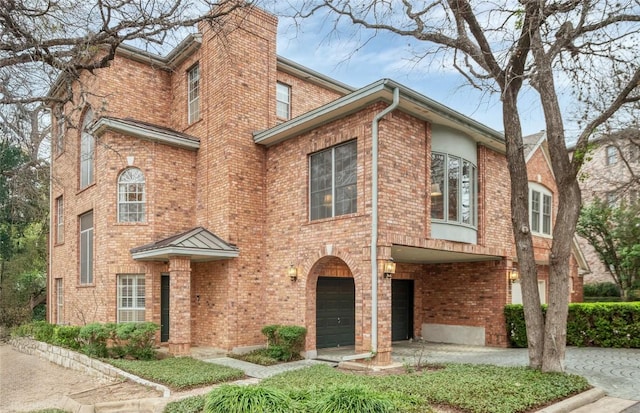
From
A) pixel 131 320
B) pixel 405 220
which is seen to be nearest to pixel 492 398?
pixel 405 220

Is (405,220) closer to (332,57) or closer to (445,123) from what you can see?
(445,123)

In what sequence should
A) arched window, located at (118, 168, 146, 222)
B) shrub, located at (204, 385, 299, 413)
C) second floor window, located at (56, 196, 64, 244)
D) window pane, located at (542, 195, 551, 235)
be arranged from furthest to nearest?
second floor window, located at (56, 196, 64, 244) → window pane, located at (542, 195, 551, 235) → arched window, located at (118, 168, 146, 222) → shrub, located at (204, 385, 299, 413)

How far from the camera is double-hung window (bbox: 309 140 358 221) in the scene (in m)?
11.0

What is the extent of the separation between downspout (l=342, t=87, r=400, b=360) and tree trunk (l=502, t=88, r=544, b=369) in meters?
2.31

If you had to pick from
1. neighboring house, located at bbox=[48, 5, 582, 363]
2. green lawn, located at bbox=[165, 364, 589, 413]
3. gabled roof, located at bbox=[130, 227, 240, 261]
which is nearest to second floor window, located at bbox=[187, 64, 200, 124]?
neighboring house, located at bbox=[48, 5, 582, 363]

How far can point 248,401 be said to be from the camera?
19.5 ft

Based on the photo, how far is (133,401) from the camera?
303 inches

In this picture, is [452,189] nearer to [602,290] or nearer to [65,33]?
[65,33]

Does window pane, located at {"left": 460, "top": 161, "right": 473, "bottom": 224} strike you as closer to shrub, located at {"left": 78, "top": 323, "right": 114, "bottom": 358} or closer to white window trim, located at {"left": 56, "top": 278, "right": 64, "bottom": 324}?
shrub, located at {"left": 78, "top": 323, "right": 114, "bottom": 358}

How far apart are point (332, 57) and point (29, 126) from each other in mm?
6533

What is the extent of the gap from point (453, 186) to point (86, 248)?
37.9 feet

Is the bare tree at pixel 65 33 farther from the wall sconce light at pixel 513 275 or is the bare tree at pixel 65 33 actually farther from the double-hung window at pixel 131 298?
the wall sconce light at pixel 513 275

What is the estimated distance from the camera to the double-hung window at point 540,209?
15688 mm

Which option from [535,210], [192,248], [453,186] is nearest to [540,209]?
[535,210]
